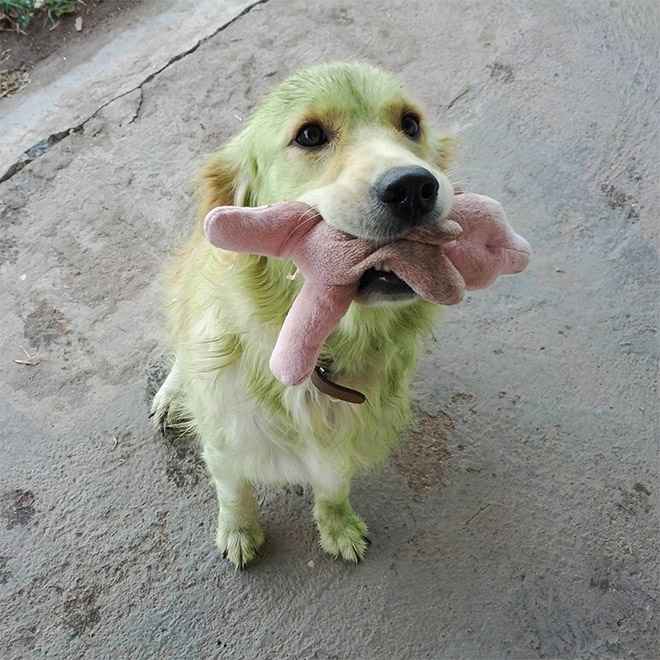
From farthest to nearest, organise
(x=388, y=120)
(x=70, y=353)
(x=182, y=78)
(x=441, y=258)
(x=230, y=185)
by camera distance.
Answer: (x=182, y=78), (x=70, y=353), (x=230, y=185), (x=388, y=120), (x=441, y=258)

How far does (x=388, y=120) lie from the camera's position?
5.35 feet

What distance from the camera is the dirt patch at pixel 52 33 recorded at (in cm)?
356

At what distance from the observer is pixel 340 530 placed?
2248mm

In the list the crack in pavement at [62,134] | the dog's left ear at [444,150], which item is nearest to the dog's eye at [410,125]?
the dog's left ear at [444,150]

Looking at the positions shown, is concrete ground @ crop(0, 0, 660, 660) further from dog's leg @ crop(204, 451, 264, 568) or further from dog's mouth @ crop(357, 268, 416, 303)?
dog's mouth @ crop(357, 268, 416, 303)

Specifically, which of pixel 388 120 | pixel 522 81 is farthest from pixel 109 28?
pixel 388 120

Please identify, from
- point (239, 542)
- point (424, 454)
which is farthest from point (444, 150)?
point (239, 542)

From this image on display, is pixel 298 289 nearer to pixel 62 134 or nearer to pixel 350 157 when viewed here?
pixel 350 157

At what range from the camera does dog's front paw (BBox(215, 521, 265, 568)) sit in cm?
221

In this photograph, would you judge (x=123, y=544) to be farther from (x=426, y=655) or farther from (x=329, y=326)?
(x=329, y=326)

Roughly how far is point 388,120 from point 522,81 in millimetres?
2396

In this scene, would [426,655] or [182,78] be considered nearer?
[426,655]

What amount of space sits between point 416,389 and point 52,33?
2908 mm

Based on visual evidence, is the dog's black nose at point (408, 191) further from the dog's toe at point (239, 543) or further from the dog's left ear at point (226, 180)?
the dog's toe at point (239, 543)
